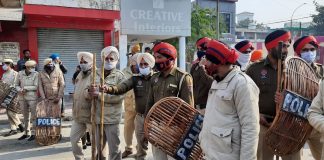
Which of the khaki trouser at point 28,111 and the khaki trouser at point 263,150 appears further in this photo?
the khaki trouser at point 28,111

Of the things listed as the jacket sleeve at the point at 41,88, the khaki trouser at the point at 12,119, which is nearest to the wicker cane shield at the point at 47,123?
the jacket sleeve at the point at 41,88

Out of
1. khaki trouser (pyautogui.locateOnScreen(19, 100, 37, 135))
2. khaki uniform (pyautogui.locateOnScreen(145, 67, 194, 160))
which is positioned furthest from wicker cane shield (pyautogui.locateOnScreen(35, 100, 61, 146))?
khaki uniform (pyautogui.locateOnScreen(145, 67, 194, 160))

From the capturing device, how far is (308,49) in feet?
13.9

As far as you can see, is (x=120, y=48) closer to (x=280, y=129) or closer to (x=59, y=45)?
(x=59, y=45)

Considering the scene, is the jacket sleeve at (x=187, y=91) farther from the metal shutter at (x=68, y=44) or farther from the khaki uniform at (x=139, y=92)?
the metal shutter at (x=68, y=44)

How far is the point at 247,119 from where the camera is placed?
2.66m

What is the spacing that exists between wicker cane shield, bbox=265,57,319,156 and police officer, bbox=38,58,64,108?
5.23 metres

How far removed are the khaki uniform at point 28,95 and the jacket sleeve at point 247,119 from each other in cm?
603

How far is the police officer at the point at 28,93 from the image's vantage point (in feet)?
25.6

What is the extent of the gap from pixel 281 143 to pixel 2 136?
6.42m

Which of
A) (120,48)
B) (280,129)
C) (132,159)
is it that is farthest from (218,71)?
(120,48)

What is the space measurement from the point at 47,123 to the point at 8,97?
163cm

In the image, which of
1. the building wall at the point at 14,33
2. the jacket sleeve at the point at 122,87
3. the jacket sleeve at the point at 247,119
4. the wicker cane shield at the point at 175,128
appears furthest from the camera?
the building wall at the point at 14,33

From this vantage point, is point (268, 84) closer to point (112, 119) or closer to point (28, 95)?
point (112, 119)
